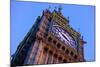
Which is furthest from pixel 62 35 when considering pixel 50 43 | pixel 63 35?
pixel 50 43

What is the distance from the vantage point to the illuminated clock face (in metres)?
2.09

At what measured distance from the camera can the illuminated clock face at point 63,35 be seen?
2.09 meters

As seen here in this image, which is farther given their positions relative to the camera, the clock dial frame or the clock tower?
the clock dial frame

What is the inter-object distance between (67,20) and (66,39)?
0.21 m

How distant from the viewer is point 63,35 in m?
2.13

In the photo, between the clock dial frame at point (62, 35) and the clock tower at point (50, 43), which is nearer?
the clock tower at point (50, 43)

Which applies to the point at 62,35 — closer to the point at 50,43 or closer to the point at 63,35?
the point at 63,35

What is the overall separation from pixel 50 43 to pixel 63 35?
0.60ft

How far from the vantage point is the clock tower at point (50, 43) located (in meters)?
1.95

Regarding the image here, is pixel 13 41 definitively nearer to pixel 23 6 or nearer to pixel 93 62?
pixel 23 6

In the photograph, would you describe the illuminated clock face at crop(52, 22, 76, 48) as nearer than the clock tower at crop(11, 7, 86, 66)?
No

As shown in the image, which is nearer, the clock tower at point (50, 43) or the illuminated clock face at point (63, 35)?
the clock tower at point (50, 43)

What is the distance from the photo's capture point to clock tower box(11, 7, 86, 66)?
→ 1.95 m
